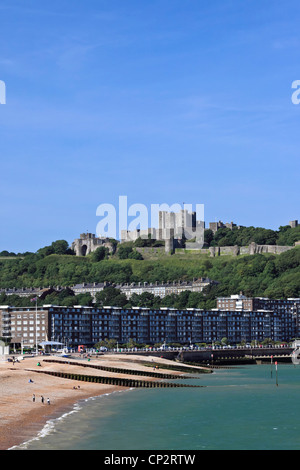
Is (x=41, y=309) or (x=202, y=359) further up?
(x=41, y=309)

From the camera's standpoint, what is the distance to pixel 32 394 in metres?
80.5

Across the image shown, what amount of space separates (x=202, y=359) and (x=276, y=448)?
4405 inches

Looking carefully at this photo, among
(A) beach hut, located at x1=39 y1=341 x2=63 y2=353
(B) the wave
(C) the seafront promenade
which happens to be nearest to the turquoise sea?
(B) the wave

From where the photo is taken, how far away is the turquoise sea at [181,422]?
56344 millimetres

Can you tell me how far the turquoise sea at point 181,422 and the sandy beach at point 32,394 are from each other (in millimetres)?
1492

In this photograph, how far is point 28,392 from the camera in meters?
81.5

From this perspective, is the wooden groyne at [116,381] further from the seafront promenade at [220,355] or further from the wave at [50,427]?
the seafront promenade at [220,355]

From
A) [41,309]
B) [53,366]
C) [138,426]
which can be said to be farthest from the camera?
[41,309]

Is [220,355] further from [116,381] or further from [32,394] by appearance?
[32,394]

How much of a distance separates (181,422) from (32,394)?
19.3 metres

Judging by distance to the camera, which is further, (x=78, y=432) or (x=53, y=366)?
(x=53, y=366)

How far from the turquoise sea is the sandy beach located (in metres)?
1.49
